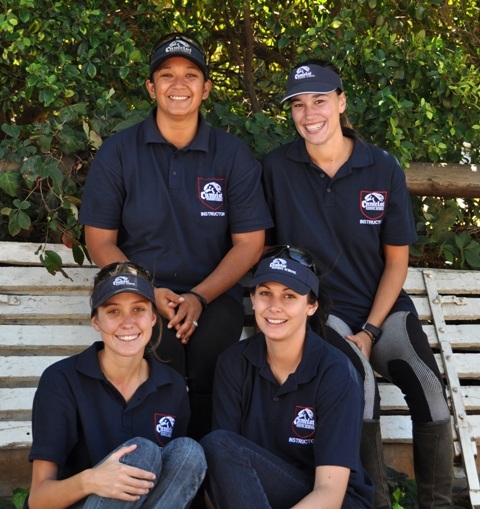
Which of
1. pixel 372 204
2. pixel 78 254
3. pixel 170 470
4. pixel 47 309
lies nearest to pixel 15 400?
pixel 47 309

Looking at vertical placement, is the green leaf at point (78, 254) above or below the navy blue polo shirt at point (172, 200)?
below

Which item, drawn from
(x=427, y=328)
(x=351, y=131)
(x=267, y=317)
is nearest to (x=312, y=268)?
(x=267, y=317)

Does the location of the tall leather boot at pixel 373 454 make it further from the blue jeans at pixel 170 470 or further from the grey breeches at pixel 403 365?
the blue jeans at pixel 170 470

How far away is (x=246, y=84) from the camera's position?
5.88 metres

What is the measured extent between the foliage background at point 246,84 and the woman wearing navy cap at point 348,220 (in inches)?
23.2

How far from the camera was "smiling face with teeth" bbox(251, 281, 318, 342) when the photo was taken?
11.7 ft

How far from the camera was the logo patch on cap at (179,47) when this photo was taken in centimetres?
420

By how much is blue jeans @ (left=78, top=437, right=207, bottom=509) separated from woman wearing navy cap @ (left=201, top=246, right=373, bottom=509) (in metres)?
0.11

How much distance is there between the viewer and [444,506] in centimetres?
394

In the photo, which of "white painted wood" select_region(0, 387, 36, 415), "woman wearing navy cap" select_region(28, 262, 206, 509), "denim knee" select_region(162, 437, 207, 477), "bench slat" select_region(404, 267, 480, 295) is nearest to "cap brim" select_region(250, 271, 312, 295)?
"woman wearing navy cap" select_region(28, 262, 206, 509)

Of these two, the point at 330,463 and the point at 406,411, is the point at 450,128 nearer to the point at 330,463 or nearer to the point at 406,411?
the point at 406,411

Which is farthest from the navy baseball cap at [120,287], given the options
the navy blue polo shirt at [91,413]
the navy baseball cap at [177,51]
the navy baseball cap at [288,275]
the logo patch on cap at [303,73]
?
the logo patch on cap at [303,73]

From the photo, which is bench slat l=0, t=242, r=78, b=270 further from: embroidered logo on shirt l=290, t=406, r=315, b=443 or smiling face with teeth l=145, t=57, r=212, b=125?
embroidered logo on shirt l=290, t=406, r=315, b=443

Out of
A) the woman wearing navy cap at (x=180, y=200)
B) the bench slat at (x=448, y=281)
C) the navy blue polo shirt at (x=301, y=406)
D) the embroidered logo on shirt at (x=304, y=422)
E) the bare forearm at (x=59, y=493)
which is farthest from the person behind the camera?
the bench slat at (x=448, y=281)
